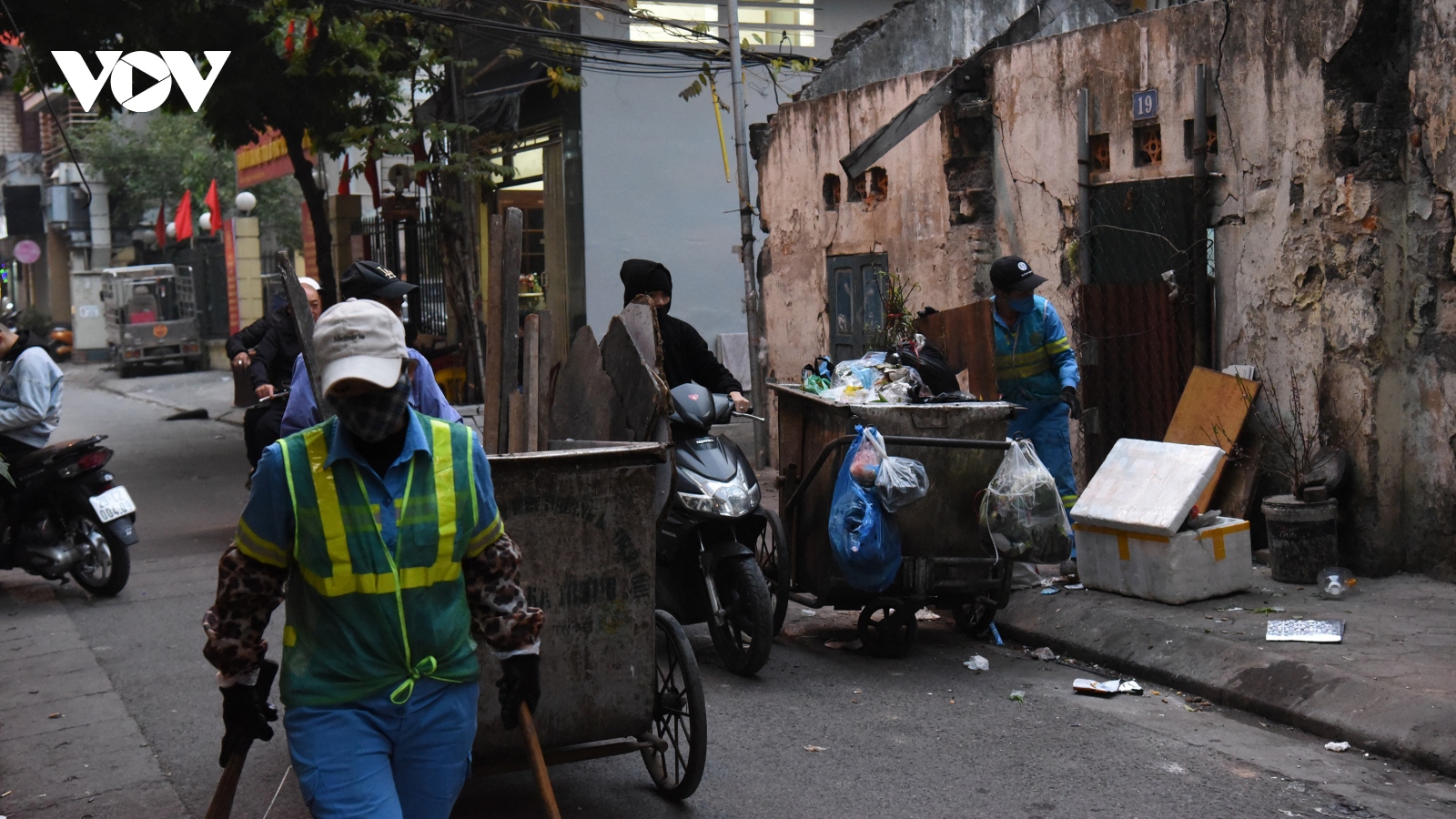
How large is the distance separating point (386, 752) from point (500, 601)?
399 millimetres

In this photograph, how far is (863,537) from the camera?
5.75m

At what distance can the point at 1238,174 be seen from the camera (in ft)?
25.3

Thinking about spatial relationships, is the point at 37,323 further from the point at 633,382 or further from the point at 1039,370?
the point at 633,382

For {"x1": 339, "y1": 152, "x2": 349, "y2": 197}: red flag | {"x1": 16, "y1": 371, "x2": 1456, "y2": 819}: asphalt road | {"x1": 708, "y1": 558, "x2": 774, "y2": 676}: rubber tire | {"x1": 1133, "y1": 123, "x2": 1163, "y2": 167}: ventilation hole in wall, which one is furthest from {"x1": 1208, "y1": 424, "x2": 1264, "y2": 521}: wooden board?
{"x1": 339, "y1": 152, "x2": 349, "y2": 197}: red flag

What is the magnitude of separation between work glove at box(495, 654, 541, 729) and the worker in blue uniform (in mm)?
4798

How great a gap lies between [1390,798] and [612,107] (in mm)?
13545

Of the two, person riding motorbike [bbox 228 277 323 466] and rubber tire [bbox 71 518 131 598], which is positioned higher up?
person riding motorbike [bbox 228 277 323 466]

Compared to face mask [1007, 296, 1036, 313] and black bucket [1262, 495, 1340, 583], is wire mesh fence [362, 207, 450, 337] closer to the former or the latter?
face mask [1007, 296, 1036, 313]

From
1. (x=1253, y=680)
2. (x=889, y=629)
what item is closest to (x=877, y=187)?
(x=889, y=629)

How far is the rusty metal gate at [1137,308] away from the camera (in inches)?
319

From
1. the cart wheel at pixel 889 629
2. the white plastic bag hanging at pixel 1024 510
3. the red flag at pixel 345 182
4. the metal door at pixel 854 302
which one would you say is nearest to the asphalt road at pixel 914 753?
the cart wheel at pixel 889 629

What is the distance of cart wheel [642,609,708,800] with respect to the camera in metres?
4.25

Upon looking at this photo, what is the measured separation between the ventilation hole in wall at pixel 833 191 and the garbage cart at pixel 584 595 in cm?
809

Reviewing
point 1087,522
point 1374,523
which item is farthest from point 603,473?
point 1374,523
